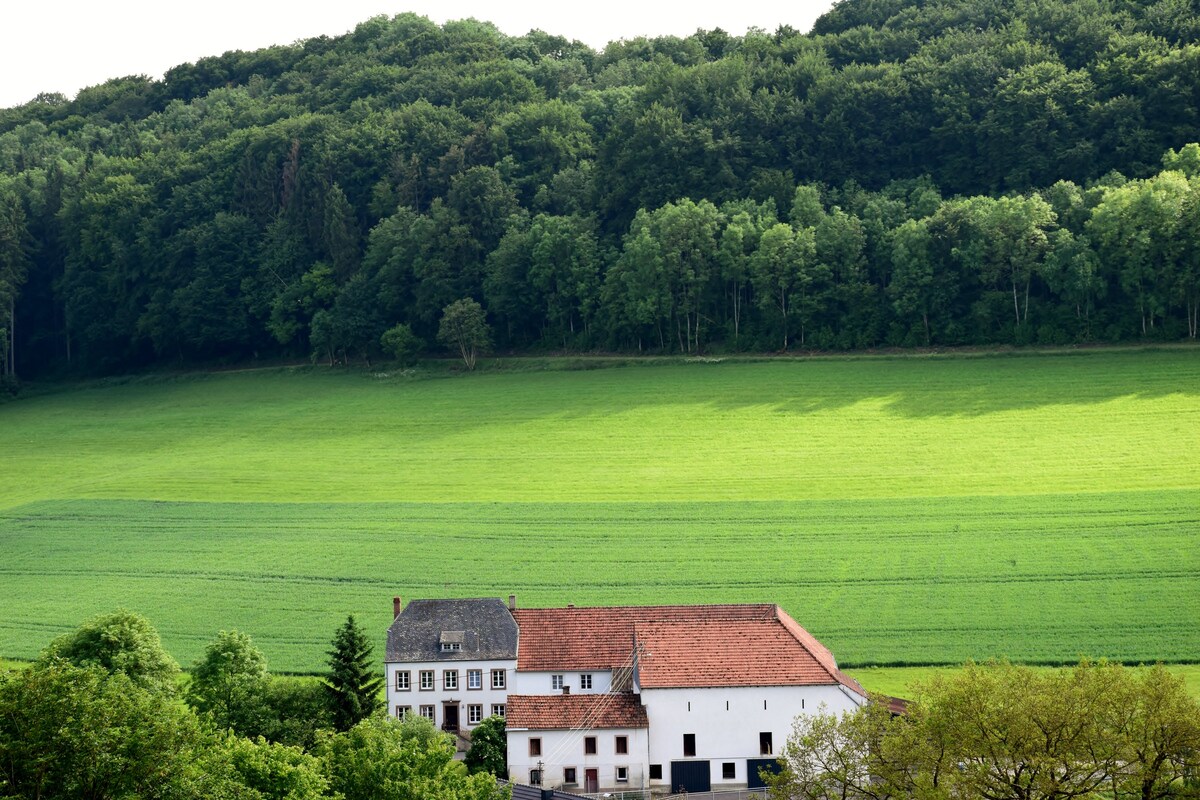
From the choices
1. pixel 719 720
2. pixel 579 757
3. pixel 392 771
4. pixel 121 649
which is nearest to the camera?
pixel 392 771

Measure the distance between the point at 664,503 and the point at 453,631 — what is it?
26279 millimetres

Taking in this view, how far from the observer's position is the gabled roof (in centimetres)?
5388

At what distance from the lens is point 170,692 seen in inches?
1969

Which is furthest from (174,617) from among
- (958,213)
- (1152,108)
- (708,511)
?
(1152,108)

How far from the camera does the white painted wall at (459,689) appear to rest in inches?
2120

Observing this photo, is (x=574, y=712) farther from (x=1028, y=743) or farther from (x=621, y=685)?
(x=1028, y=743)

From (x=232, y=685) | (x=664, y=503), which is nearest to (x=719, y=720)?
(x=232, y=685)

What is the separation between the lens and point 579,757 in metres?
50.2

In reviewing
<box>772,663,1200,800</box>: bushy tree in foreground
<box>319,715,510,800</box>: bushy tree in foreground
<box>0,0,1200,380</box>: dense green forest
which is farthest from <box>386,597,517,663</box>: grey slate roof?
<box>0,0,1200,380</box>: dense green forest

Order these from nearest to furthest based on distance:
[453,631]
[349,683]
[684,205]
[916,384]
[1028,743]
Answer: [1028,743] < [349,683] < [453,631] < [916,384] < [684,205]

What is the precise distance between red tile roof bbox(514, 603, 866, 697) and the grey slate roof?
27.5 inches

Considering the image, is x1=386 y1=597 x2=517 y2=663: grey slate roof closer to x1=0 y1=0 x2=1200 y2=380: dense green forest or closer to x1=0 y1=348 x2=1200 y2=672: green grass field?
x1=0 y1=348 x2=1200 y2=672: green grass field

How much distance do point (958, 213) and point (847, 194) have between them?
1309 centimetres

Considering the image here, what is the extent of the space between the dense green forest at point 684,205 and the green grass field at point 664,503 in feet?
20.4
